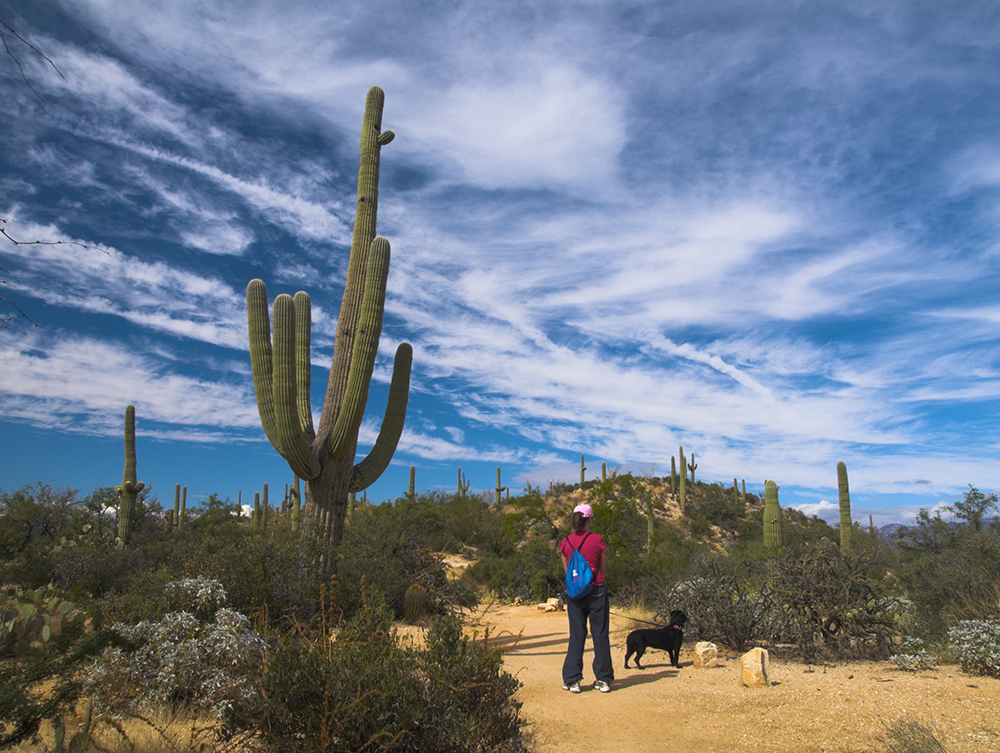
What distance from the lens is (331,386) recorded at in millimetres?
9930

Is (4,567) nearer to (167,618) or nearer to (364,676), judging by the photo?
(167,618)

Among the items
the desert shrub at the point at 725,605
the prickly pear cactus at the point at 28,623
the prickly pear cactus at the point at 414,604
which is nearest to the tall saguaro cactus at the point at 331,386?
the prickly pear cactus at the point at 414,604

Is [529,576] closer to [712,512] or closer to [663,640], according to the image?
[663,640]

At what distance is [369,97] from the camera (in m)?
11.8

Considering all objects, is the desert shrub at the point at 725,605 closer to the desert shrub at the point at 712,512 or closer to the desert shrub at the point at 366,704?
the desert shrub at the point at 366,704

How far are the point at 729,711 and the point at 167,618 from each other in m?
4.60

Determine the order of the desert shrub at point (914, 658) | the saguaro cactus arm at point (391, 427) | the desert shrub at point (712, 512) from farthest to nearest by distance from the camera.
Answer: the desert shrub at point (712, 512) → the saguaro cactus arm at point (391, 427) → the desert shrub at point (914, 658)

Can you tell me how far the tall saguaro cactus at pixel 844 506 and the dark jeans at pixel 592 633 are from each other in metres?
15.0

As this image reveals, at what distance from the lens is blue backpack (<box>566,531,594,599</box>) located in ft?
18.4

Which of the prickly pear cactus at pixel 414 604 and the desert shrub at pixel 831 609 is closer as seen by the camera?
the desert shrub at pixel 831 609

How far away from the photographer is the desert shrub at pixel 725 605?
696cm

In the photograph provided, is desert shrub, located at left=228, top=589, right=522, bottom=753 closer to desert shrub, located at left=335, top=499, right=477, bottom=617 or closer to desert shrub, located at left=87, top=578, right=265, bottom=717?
desert shrub, located at left=87, top=578, right=265, bottom=717

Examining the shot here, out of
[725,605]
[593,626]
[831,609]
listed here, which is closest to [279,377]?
[593,626]

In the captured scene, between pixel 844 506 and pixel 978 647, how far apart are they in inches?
596
